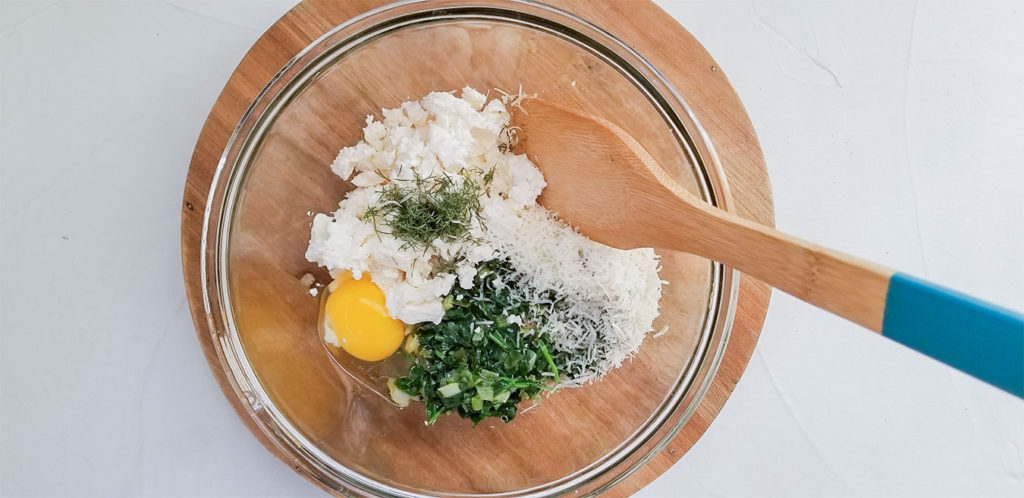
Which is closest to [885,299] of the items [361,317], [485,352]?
[485,352]

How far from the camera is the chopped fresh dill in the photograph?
6.26 feet

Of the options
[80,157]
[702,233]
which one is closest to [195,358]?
[80,157]

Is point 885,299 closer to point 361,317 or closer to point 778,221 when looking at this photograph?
point 778,221

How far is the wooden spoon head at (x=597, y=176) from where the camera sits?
6.02ft

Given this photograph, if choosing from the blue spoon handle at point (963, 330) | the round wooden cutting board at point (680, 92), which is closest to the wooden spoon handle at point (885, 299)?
the blue spoon handle at point (963, 330)

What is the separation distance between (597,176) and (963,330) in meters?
0.89

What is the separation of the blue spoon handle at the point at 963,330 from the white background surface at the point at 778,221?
0.95 meters

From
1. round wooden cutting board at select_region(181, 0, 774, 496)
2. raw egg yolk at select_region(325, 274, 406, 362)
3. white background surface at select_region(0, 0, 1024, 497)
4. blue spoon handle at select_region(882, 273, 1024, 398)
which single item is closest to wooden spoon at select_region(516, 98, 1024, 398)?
blue spoon handle at select_region(882, 273, 1024, 398)

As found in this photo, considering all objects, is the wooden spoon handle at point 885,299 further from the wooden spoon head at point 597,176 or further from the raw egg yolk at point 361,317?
the raw egg yolk at point 361,317

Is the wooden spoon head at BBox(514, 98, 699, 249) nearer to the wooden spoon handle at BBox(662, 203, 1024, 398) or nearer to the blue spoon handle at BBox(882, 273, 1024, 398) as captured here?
the wooden spoon handle at BBox(662, 203, 1024, 398)

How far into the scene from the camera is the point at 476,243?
195cm

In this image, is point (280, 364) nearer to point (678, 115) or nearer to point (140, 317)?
point (140, 317)

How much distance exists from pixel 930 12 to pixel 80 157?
2.68 meters

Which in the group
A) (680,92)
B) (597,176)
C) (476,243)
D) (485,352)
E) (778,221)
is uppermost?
(680,92)
